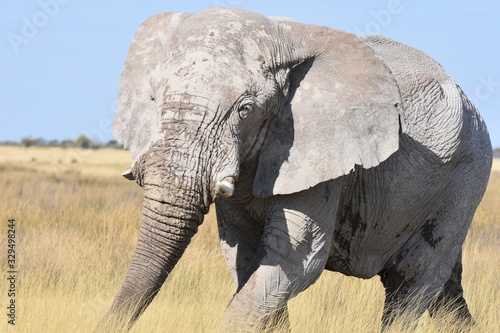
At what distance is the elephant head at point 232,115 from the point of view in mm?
4176

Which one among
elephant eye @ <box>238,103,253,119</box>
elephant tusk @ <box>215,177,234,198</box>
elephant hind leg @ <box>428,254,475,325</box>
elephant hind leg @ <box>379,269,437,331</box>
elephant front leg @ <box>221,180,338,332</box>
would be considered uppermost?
elephant eye @ <box>238,103,253,119</box>

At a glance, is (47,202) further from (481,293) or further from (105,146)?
(105,146)

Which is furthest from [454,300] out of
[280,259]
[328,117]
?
[328,117]

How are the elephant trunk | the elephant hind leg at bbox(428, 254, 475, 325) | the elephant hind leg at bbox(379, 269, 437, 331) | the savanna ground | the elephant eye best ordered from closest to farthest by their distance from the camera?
the elephant trunk
the elephant eye
the savanna ground
the elephant hind leg at bbox(379, 269, 437, 331)
the elephant hind leg at bbox(428, 254, 475, 325)

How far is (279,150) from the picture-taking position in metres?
4.68

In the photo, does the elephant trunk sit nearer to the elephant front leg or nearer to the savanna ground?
the elephant front leg

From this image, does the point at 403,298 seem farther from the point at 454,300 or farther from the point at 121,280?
the point at 121,280

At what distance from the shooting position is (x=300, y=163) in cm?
468

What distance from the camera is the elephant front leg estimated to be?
4.73 meters

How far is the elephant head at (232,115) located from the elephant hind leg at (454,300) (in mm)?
2209

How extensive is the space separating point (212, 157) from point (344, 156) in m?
0.90

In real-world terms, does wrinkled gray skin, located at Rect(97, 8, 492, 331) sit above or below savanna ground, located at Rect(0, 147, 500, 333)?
above

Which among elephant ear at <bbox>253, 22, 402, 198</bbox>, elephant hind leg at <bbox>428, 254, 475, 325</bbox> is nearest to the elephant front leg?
elephant ear at <bbox>253, 22, 402, 198</bbox>

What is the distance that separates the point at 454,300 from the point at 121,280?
275 centimetres
